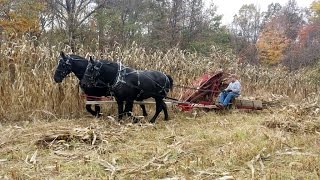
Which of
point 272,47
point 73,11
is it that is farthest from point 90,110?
point 272,47

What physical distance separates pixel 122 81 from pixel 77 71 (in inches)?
39.3

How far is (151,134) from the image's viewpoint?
23.0 ft

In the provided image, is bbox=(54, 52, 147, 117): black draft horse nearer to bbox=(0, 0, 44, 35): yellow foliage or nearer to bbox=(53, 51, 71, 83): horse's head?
bbox=(53, 51, 71, 83): horse's head

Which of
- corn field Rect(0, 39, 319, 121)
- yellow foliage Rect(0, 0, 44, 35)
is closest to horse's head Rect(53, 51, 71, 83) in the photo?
corn field Rect(0, 39, 319, 121)

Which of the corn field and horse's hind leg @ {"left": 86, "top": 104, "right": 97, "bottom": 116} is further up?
the corn field

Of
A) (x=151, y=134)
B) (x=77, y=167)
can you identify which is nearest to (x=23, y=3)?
(x=151, y=134)

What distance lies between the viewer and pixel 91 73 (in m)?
7.90

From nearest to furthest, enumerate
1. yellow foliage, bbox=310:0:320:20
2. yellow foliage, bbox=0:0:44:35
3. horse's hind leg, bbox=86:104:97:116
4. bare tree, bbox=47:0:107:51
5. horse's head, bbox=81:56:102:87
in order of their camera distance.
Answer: horse's head, bbox=81:56:102:87 < horse's hind leg, bbox=86:104:97:116 < yellow foliage, bbox=0:0:44:35 < bare tree, bbox=47:0:107:51 < yellow foliage, bbox=310:0:320:20

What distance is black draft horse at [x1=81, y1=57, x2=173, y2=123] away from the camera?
7.95m

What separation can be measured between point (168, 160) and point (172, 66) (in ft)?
21.2

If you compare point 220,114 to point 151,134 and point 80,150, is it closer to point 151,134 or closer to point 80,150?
point 151,134

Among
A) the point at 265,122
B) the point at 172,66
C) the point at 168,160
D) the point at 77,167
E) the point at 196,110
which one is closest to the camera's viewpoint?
the point at 77,167

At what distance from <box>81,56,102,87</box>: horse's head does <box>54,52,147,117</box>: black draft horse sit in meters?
0.24

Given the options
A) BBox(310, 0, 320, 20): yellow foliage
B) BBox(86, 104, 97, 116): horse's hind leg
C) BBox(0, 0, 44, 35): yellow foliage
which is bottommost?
BBox(86, 104, 97, 116): horse's hind leg
